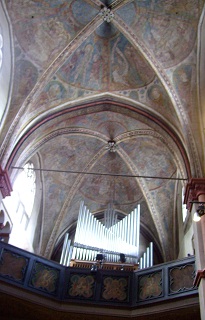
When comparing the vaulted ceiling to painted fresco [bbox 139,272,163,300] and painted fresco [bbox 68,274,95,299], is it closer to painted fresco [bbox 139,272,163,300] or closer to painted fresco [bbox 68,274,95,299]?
painted fresco [bbox 139,272,163,300]

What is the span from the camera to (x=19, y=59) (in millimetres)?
14922

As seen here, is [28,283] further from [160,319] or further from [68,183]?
[68,183]

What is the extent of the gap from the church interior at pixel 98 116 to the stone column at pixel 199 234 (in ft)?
0.12

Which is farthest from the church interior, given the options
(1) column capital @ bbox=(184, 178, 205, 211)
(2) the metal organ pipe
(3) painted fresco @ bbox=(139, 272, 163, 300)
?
(3) painted fresco @ bbox=(139, 272, 163, 300)

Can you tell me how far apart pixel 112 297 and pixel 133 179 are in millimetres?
7074

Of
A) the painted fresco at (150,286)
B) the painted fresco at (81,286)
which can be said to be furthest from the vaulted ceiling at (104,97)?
the painted fresco at (81,286)

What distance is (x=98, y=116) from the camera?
17.4m

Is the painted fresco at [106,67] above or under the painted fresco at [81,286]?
above

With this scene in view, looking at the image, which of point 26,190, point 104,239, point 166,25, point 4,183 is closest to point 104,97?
point 166,25

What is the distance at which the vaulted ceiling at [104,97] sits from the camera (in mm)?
14328

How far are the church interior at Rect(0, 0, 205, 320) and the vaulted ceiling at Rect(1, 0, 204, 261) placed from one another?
39 millimetres

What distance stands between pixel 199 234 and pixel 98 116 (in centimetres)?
774

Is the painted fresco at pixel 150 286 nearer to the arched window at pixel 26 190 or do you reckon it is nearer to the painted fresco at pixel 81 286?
the painted fresco at pixel 81 286

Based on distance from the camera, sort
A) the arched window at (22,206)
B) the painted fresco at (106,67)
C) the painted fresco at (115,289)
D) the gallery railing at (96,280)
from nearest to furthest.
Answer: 1. the gallery railing at (96,280)
2. the painted fresco at (115,289)
3. the painted fresco at (106,67)
4. the arched window at (22,206)
